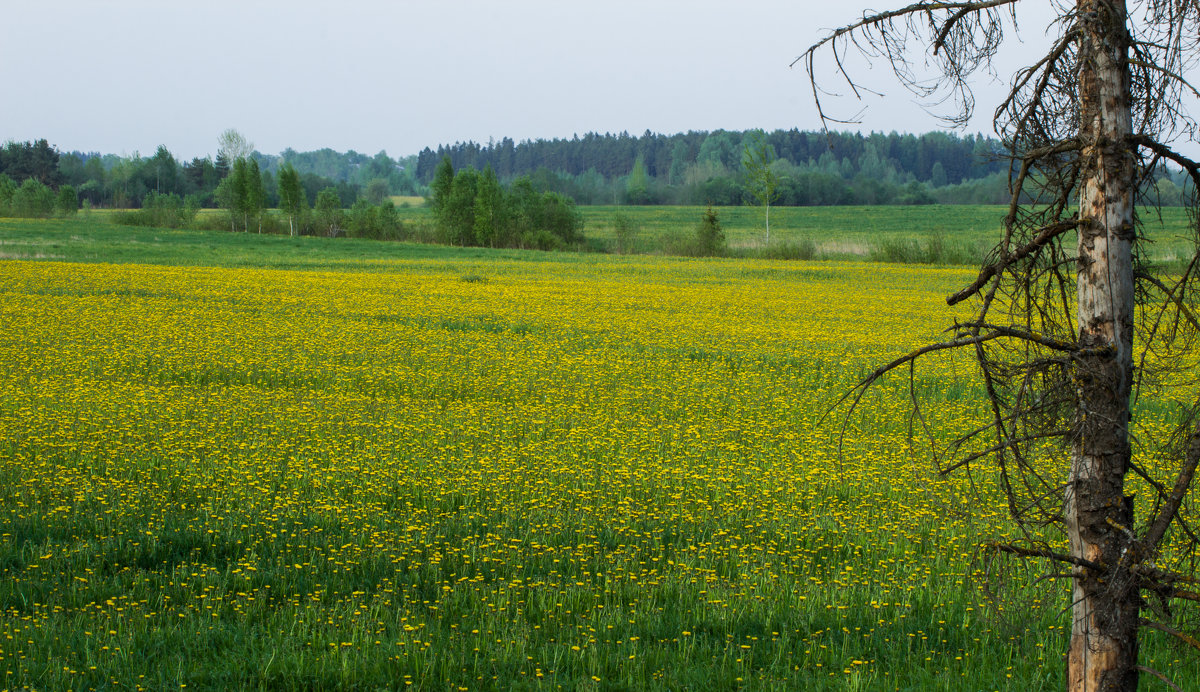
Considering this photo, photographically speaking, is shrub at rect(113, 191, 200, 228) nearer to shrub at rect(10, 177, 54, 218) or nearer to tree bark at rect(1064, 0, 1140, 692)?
shrub at rect(10, 177, 54, 218)

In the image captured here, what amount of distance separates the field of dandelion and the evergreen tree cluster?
5897cm

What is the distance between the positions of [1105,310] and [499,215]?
7430 cm

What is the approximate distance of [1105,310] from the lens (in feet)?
→ 12.1

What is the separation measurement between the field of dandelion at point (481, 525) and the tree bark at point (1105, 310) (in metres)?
0.49

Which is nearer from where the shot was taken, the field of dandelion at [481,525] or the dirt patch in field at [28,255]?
the field of dandelion at [481,525]

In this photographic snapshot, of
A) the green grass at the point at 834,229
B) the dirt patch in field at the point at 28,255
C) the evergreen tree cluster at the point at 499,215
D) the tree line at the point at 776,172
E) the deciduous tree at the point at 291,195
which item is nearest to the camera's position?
the dirt patch in field at the point at 28,255

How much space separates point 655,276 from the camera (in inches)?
1671

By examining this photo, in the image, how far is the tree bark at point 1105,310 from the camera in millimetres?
3635

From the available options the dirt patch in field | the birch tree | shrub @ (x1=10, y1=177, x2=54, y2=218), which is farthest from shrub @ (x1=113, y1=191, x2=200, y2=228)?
the birch tree

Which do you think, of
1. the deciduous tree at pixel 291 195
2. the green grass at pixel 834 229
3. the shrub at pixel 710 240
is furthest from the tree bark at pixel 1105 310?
the deciduous tree at pixel 291 195

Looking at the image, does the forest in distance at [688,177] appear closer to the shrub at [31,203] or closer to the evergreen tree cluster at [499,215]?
the shrub at [31,203]

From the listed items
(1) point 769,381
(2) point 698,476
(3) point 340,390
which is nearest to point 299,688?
(2) point 698,476

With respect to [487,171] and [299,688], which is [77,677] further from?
[487,171]

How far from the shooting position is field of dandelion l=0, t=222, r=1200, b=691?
16.9 feet
